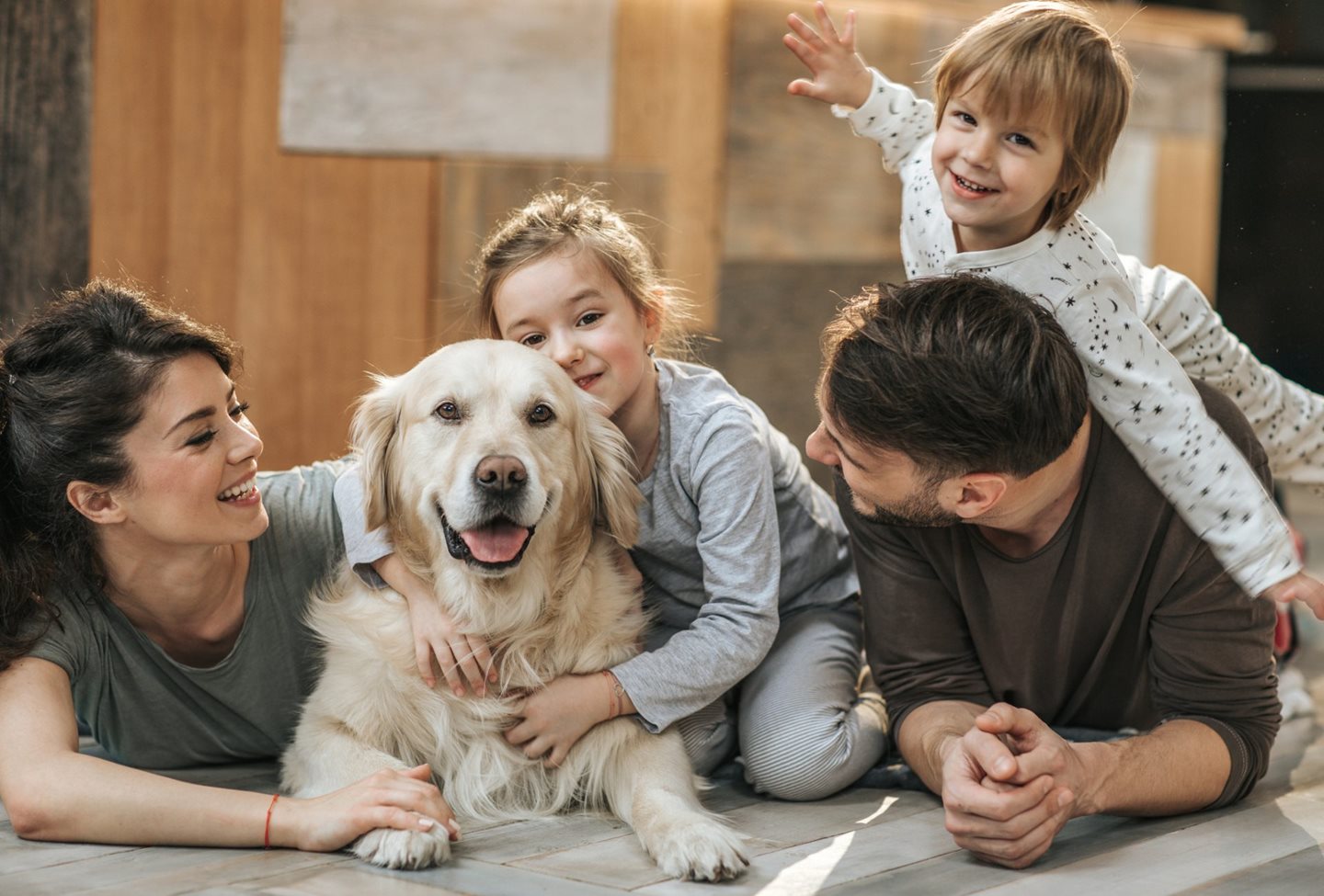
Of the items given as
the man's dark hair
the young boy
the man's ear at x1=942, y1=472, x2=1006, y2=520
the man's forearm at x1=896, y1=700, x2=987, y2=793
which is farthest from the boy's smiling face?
the man's forearm at x1=896, y1=700, x2=987, y2=793

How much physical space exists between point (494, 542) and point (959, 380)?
0.73 meters

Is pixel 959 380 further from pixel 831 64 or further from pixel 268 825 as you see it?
pixel 268 825

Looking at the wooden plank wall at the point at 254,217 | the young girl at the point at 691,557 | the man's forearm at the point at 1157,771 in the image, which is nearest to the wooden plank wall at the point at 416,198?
the wooden plank wall at the point at 254,217

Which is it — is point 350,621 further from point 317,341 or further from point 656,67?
point 656,67

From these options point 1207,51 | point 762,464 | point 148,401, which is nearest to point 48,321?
point 148,401

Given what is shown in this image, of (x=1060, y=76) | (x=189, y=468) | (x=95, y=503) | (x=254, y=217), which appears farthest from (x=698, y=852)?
(x=254, y=217)

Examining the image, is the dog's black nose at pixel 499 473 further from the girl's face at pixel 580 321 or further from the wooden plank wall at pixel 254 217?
the wooden plank wall at pixel 254 217

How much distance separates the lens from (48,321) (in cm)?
223

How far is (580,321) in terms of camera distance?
2.51 m

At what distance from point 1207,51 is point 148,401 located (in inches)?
216

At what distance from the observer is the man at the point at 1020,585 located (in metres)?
2.03

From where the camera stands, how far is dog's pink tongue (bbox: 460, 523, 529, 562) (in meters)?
2.17

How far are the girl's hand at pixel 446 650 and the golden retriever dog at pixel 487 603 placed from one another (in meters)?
0.02

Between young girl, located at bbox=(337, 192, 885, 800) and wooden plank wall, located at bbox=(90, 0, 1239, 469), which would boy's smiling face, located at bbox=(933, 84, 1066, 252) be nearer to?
young girl, located at bbox=(337, 192, 885, 800)
